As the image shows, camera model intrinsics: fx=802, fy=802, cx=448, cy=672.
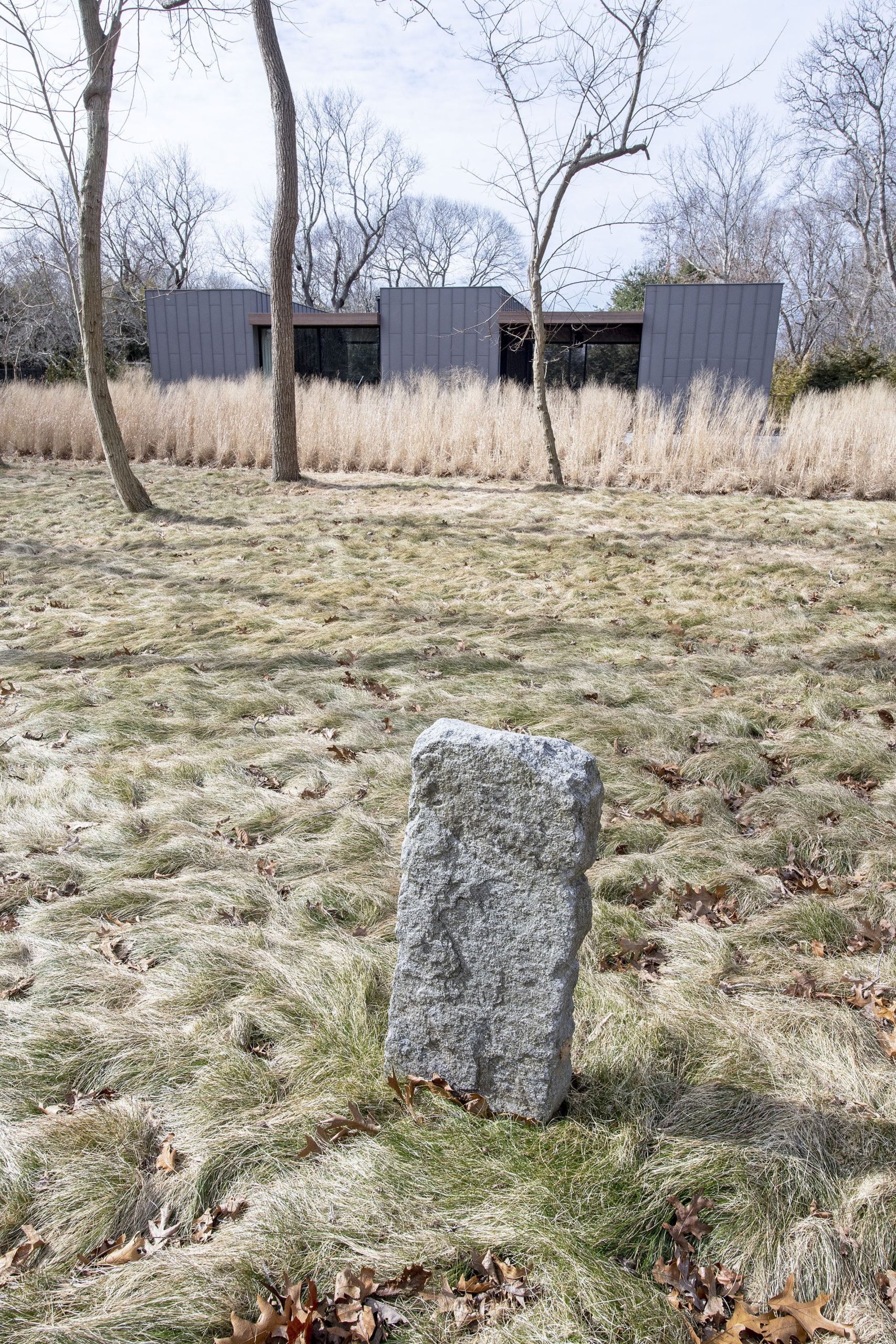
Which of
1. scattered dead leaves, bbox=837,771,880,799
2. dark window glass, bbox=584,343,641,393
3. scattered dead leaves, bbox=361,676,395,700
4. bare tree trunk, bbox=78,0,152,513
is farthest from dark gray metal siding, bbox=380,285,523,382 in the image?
scattered dead leaves, bbox=837,771,880,799

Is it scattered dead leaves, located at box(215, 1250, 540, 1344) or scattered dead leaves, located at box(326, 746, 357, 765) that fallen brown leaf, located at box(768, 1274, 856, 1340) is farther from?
scattered dead leaves, located at box(326, 746, 357, 765)

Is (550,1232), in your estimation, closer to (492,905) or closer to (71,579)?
(492,905)

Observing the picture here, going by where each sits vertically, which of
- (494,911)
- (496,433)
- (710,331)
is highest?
(710,331)

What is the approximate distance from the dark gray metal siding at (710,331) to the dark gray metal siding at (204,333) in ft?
30.8

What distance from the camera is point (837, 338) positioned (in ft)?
94.0

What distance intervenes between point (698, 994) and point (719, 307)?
60.1ft

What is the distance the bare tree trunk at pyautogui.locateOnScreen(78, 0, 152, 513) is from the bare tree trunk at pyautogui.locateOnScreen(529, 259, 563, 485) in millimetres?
4715

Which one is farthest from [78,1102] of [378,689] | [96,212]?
[96,212]

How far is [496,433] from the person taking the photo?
37.6 feet

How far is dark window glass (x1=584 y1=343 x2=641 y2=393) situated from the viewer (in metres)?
19.2

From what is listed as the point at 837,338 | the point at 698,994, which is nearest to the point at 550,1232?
the point at 698,994

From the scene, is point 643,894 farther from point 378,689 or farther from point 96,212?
point 96,212

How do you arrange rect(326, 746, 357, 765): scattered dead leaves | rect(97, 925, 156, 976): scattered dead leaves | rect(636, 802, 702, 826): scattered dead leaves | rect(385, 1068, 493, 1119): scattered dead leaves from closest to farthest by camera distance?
rect(385, 1068, 493, 1119): scattered dead leaves < rect(97, 925, 156, 976): scattered dead leaves < rect(636, 802, 702, 826): scattered dead leaves < rect(326, 746, 357, 765): scattered dead leaves

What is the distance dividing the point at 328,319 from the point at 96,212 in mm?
12819
